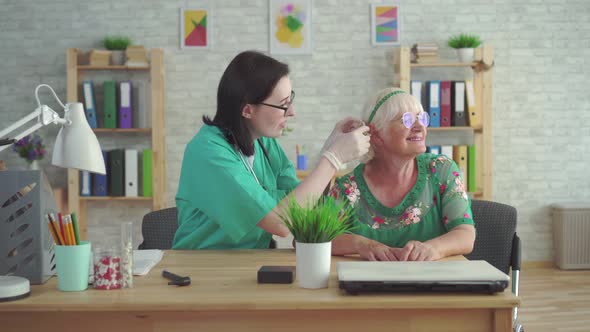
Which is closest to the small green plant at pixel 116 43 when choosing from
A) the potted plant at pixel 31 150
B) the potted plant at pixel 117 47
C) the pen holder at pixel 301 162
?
the potted plant at pixel 117 47

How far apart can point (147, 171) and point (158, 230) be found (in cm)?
272

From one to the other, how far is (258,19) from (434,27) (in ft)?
4.75

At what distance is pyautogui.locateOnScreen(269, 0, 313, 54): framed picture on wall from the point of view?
5324mm

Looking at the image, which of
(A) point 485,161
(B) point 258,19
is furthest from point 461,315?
(B) point 258,19

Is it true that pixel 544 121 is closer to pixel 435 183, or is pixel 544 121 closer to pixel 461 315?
pixel 435 183

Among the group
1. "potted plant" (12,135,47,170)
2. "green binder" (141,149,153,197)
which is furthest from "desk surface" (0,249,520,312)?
"potted plant" (12,135,47,170)

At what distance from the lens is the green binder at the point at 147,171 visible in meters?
5.13

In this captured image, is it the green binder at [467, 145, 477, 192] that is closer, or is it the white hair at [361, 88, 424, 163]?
the white hair at [361, 88, 424, 163]

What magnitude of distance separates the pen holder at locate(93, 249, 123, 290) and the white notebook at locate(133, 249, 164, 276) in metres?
0.15

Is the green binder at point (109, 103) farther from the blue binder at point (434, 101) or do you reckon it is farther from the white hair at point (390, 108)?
the white hair at point (390, 108)

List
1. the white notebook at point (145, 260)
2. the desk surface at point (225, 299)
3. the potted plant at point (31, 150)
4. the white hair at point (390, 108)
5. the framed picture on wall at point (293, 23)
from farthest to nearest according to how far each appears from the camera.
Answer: the framed picture on wall at point (293, 23) → the potted plant at point (31, 150) → the white hair at point (390, 108) → the white notebook at point (145, 260) → the desk surface at point (225, 299)

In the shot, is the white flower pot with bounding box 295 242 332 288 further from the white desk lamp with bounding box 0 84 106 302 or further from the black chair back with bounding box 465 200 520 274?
the black chair back with bounding box 465 200 520 274

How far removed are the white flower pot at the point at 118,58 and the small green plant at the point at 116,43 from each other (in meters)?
0.05

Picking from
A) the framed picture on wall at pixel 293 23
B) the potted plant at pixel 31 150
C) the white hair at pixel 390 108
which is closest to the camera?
the white hair at pixel 390 108
